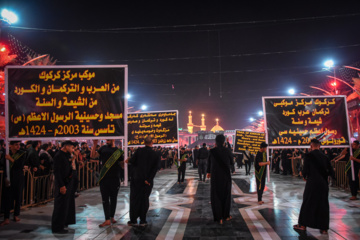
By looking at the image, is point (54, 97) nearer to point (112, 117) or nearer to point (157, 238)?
point (112, 117)

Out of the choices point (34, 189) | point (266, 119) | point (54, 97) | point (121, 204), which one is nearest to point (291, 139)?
point (266, 119)

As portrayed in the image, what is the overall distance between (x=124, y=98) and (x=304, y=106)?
7.30m

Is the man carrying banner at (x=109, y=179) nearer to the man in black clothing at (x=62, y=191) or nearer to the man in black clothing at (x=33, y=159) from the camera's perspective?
the man in black clothing at (x=62, y=191)

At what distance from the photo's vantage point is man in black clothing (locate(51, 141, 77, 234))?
5910 mm

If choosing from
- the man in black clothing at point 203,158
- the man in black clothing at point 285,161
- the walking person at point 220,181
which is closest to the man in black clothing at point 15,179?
the walking person at point 220,181

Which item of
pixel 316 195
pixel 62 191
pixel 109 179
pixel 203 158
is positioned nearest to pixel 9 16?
pixel 203 158

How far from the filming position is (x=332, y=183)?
44.7ft

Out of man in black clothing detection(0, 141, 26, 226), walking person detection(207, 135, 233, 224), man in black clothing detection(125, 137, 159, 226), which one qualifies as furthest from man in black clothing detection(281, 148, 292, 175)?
man in black clothing detection(0, 141, 26, 226)

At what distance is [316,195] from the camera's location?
5.91 m

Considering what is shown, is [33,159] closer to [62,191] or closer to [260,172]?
[62,191]

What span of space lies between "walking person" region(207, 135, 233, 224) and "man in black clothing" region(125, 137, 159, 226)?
4.52 ft

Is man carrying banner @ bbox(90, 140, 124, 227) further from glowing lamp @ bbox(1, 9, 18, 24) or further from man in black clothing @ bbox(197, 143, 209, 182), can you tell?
glowing lamp @ bbox(1, 9, 18, 24)

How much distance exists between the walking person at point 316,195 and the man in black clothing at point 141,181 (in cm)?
311

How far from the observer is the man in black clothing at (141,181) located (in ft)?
21.2
